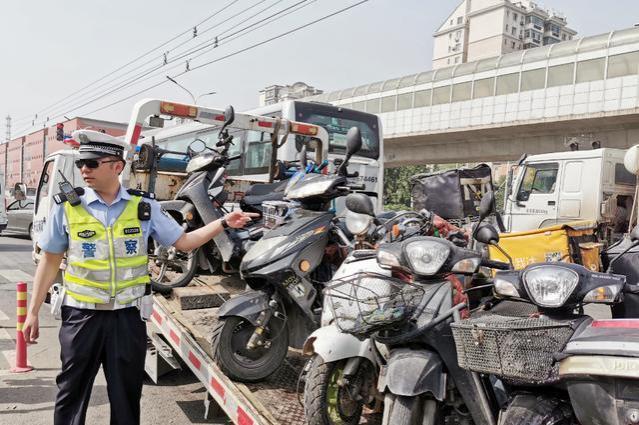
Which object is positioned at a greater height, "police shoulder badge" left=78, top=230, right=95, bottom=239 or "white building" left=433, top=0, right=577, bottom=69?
"white building" left=433, top=0, right=577, bottom=69

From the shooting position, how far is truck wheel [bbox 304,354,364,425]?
8.68 ft

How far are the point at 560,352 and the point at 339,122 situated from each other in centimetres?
973

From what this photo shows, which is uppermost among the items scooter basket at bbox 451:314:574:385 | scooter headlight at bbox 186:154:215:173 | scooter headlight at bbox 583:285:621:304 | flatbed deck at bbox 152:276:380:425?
scooter headlight at bbox 186:154:215:173

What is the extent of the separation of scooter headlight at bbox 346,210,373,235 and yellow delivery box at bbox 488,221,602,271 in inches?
78.6

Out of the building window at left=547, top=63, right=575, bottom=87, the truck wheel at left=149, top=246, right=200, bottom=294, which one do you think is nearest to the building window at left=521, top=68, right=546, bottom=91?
the building window at left=547, top=63, right=575, bottom=87

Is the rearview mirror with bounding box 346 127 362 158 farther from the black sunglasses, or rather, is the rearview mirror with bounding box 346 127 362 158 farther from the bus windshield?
the bus windshield

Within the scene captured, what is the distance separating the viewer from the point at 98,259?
8.96 feet

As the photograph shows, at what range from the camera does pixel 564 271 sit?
2.03 m

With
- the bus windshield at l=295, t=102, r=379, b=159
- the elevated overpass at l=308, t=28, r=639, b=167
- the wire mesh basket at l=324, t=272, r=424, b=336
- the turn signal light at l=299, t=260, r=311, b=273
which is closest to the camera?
the wire mesh basket at l=324, t=272, r=424, b=336

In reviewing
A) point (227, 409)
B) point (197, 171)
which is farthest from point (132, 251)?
point (197, 171)

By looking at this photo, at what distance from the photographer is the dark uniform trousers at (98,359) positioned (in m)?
2.73

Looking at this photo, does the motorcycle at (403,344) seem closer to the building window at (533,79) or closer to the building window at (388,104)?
the building window at (533,79)

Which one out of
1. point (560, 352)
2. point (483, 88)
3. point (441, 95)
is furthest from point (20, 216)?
point (483, 88)

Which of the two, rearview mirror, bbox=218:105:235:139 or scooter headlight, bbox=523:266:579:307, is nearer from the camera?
scooter headlight, bbox=523:266:579:307
